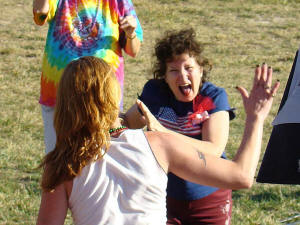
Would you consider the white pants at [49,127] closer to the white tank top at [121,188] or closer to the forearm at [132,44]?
the forearm at [132,44]

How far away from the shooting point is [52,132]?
12.8 ft

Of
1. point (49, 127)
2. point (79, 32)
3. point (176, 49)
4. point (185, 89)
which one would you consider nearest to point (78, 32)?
point (79, 32)

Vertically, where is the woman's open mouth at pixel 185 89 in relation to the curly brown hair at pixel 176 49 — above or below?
below

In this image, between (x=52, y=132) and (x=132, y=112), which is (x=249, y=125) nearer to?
(x=132, y=112)

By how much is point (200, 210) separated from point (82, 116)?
1.15 metres

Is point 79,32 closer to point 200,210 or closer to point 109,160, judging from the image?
point 200,210

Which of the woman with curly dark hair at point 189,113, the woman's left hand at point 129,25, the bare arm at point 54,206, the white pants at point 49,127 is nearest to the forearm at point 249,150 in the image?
the bare arm at point 54,206

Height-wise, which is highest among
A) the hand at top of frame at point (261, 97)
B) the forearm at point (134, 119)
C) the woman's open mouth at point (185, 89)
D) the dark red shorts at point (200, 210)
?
the hand at top of frame at point (261, 97)

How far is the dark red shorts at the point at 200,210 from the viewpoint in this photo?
123 inches

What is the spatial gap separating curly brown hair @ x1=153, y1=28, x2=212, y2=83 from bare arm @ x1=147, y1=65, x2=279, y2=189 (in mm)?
1081

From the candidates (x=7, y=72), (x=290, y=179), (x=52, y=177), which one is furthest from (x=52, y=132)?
(x=7, y=72)

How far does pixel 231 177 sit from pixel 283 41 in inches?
357

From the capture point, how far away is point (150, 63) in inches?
370

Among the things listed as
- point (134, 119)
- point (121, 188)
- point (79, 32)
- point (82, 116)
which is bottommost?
point (134, 119)
